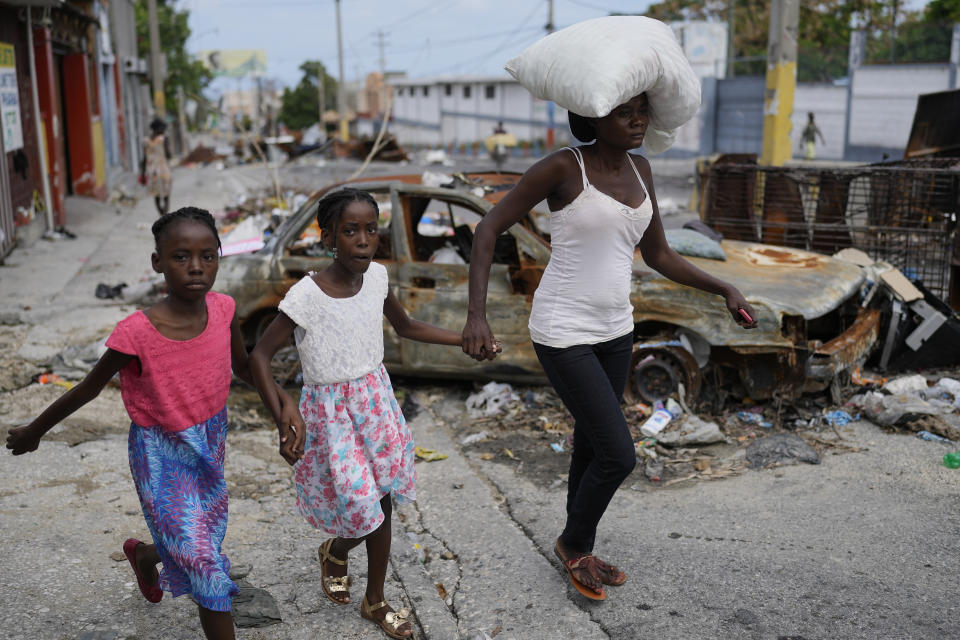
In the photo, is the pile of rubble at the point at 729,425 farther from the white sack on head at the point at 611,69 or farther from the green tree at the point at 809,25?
the green tree at the point at 809,25

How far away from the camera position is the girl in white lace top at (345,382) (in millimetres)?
2938

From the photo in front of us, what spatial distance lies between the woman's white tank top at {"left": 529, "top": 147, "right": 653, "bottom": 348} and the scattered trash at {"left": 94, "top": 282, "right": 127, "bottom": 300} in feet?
23.3

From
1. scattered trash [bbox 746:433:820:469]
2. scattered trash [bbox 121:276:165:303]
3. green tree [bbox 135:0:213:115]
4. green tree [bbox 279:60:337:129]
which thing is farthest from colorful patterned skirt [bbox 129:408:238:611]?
green tree [bbox 279:60:337:129]

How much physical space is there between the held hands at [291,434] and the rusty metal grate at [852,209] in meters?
5.83

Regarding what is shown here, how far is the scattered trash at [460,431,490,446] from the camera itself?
545 cm

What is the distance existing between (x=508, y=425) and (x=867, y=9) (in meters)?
35.9

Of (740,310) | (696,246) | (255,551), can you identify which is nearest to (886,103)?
(696,246)

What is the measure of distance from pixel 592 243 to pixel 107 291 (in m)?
7.39

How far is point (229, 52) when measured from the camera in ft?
318

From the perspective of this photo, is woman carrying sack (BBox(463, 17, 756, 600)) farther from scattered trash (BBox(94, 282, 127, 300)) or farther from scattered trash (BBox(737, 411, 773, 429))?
scattered trash (BBox(94, 282, 127, 300))

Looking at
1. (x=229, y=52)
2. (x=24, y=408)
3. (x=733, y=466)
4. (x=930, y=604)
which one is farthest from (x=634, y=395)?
(x=229, y=52)

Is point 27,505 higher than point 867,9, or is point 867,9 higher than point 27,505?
point 867,9

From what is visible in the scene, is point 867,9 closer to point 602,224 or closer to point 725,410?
point 725,410

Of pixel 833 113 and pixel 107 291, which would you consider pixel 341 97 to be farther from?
pixel 107 291
